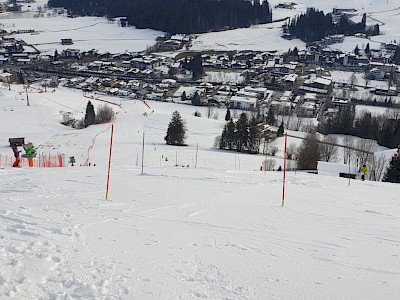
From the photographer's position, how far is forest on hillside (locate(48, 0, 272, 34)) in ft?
293

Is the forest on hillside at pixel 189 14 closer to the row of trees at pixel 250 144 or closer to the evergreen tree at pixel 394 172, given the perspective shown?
the row of trees at pixel 250 144

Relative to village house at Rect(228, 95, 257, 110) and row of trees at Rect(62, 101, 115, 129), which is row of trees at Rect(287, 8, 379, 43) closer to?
village house at Rect(228, 95, 257, 110)

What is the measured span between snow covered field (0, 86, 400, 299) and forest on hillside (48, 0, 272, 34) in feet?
269

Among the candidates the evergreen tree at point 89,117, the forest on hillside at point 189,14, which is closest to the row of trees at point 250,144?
the evergreen tree at point 89,117

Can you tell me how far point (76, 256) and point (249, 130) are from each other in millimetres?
22103

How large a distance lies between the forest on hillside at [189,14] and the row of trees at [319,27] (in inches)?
506

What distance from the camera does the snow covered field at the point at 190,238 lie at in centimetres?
438

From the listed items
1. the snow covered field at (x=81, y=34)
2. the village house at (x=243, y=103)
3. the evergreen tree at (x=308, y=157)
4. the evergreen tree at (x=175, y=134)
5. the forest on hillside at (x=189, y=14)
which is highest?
the forest on hillside at (x=189, y=14)

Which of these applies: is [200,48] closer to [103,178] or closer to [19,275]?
[103,178]

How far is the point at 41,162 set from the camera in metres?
18.8

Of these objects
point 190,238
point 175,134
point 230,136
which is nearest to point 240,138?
point 230,136

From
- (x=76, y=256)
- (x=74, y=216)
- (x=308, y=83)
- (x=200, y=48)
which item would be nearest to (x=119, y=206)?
(x=74, y=216)

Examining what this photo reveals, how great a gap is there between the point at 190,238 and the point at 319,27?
296ft

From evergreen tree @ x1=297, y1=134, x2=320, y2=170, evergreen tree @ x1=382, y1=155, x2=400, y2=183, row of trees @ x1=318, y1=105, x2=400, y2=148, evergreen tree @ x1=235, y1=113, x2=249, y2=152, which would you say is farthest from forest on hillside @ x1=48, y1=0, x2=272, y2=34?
evergreen tree @ x1=382, y1=155, x2=400, y2=183
